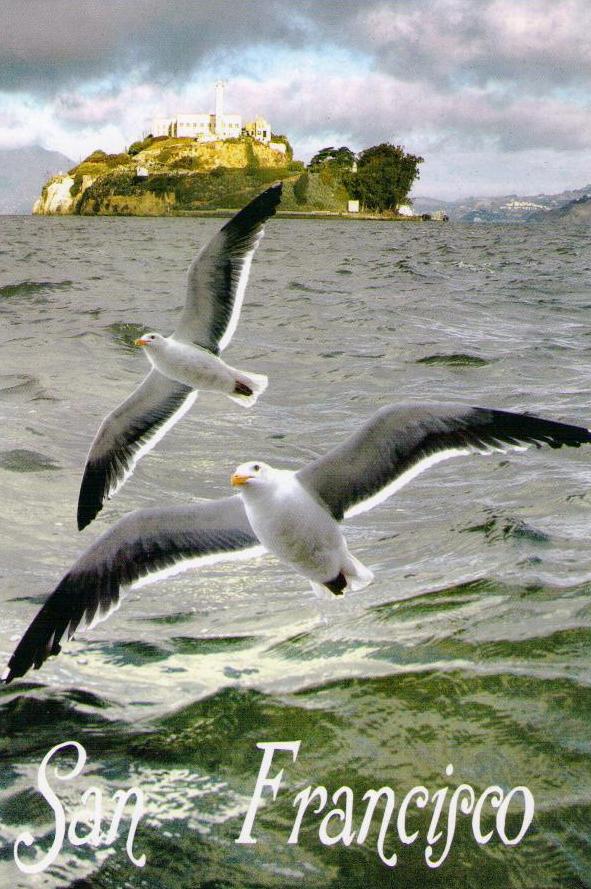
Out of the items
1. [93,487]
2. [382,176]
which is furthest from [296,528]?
[382,176]

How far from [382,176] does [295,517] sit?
98071 millimetres

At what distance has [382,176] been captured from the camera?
97.2 meters

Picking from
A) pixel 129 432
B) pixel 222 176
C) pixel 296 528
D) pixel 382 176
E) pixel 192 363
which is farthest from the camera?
pixel 382 176

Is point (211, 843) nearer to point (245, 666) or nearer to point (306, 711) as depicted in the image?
point (306, 711)

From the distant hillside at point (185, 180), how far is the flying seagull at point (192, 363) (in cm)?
6530

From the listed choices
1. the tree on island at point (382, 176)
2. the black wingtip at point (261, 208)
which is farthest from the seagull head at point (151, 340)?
the tree on island at point (382, 176)

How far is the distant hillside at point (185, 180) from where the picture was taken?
7875cm

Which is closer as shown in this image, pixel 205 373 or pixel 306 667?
pixel 306 667

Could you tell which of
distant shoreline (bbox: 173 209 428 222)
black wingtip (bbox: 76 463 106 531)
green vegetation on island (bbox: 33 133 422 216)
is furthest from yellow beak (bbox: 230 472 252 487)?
distant shoreline (bbox: 173 209 428 222)

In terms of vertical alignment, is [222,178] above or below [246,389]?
above

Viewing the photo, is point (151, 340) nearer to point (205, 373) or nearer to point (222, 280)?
point (205, 373)

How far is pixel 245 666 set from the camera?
405cm

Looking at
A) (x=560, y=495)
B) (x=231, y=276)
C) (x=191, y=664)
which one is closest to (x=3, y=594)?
(x=191, y=664)

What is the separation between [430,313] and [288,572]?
39.5ft
